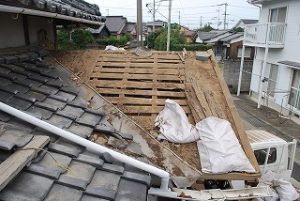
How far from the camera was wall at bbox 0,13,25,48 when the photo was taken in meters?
4.86

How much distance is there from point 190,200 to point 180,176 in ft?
1.31

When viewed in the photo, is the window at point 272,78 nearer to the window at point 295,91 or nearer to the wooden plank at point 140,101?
the window at point 295,91

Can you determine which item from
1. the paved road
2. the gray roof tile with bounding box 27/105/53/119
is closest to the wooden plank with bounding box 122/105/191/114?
the gray roof tile with bounding box 27/105/53/119

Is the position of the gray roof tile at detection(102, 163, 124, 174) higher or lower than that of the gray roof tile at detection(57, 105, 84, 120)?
lower

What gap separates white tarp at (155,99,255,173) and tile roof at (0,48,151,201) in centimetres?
80

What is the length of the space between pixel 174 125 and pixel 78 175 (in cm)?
206

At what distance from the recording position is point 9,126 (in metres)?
2.95

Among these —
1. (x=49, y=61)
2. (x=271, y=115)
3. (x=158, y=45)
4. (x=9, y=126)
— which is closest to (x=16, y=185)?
(x=9, y=126)

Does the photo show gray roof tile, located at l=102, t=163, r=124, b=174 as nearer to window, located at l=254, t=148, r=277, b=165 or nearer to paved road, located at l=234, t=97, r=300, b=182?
window, located at l=254, t=148, r=277, b=165

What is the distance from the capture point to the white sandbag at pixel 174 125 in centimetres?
423

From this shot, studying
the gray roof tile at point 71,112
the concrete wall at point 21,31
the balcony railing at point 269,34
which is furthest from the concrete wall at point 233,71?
the gray roof tile at point 71,112

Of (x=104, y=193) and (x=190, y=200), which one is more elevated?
(x=104, y=193)

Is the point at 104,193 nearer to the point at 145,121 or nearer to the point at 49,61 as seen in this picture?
the point at 145,121

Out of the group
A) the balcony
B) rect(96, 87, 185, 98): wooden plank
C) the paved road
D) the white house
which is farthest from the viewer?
the balcony
